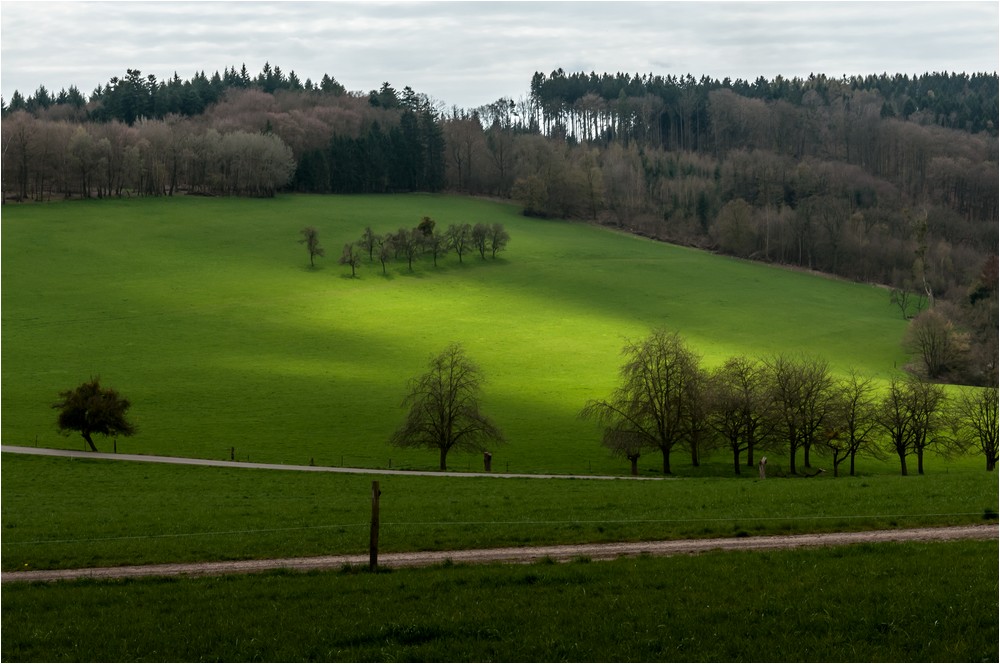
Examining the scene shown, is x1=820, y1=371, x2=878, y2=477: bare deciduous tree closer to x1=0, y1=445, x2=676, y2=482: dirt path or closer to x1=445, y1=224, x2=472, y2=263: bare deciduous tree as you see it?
x1=0, y1=445, x2=676, y2=482: dirt path

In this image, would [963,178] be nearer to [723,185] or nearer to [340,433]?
[723,185]

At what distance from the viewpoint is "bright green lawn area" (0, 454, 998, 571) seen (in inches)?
956

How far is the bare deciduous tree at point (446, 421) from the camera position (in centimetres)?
6259

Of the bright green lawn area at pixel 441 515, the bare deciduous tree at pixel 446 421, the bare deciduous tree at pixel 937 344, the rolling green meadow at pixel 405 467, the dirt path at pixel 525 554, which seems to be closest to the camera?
the rolling green meadow at pixel 405 467

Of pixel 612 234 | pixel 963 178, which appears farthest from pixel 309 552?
pixel 963 178

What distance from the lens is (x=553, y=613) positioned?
1642 cm

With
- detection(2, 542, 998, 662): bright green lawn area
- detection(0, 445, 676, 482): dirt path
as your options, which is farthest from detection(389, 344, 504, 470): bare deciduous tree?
detection(2, 542, 998, 662): bright green lawn area

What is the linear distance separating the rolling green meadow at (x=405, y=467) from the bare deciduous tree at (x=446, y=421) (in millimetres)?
1652

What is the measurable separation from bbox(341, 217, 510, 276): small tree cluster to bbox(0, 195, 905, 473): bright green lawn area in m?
2.37

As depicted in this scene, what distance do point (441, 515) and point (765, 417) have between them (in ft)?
120

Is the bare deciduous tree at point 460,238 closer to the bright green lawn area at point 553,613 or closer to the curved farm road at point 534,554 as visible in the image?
the curved farm road at point 534,554

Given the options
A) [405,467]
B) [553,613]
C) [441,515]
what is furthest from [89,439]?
[553,613]

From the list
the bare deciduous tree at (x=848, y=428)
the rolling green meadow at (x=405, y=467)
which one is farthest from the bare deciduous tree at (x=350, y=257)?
the bare deciduous tree at (x=848, y=428)

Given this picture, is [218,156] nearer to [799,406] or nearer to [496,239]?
[496,239]
